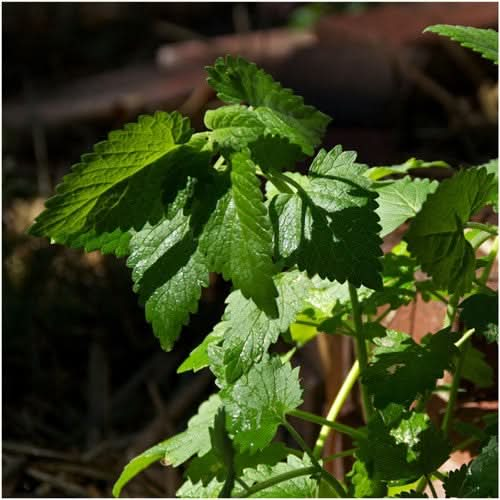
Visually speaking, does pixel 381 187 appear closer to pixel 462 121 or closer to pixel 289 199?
pixel 289 199

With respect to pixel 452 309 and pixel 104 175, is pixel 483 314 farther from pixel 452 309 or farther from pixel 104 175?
pixel 104 175

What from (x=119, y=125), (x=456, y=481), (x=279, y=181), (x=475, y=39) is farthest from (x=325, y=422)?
(x=119, y=125)

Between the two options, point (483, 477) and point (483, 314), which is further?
point (483, 314)

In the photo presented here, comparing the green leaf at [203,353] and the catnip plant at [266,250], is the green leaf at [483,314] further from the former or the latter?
the green leaf at [203,353]

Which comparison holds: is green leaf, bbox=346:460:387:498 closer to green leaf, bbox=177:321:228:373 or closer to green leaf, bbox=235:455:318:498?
green leaf, bbox=235:455:318:498

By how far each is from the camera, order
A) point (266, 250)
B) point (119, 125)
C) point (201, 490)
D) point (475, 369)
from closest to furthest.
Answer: point (266, 250) → point (201, 490) → point (475, 369) → point (119, 125)

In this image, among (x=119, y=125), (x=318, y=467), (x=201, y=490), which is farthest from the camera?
(x=119, y=125)

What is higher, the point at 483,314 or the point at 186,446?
the point at 483,314
